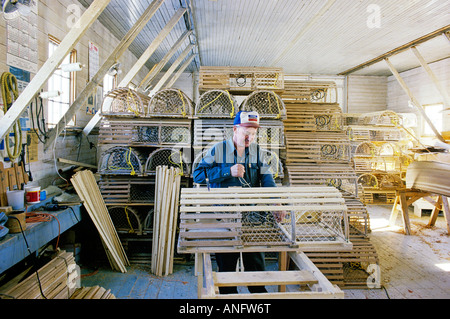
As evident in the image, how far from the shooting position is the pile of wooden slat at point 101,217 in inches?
141

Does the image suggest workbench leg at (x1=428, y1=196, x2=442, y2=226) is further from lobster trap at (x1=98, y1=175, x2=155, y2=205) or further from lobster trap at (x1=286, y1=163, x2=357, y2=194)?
lobster trap at (x1=98, y1=175, x2=155, y2=205)

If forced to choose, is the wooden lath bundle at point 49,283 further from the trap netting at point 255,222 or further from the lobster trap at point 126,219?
the trap netting at point 255,222

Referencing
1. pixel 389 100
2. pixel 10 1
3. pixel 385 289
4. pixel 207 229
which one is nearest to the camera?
pixel 207 229

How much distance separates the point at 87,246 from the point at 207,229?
124 inches

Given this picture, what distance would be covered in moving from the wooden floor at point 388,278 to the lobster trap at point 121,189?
3.21 ft

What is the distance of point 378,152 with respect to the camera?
7.80 metres

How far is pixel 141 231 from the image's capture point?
4.09 m

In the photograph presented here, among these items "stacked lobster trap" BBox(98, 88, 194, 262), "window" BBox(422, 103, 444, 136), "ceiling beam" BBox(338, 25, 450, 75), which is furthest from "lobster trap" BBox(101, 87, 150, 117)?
"window" BBox(422, 103, 444, 136)

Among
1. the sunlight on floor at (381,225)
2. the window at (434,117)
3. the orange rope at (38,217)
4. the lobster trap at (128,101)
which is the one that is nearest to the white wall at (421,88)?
the window at (434,117)

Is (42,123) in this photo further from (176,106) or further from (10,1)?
(176,106)

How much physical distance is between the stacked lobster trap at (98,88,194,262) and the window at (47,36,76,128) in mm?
672

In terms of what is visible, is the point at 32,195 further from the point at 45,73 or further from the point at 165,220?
the point at 165,220

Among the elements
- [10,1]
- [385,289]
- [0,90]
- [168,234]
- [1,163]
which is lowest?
[385,289]
